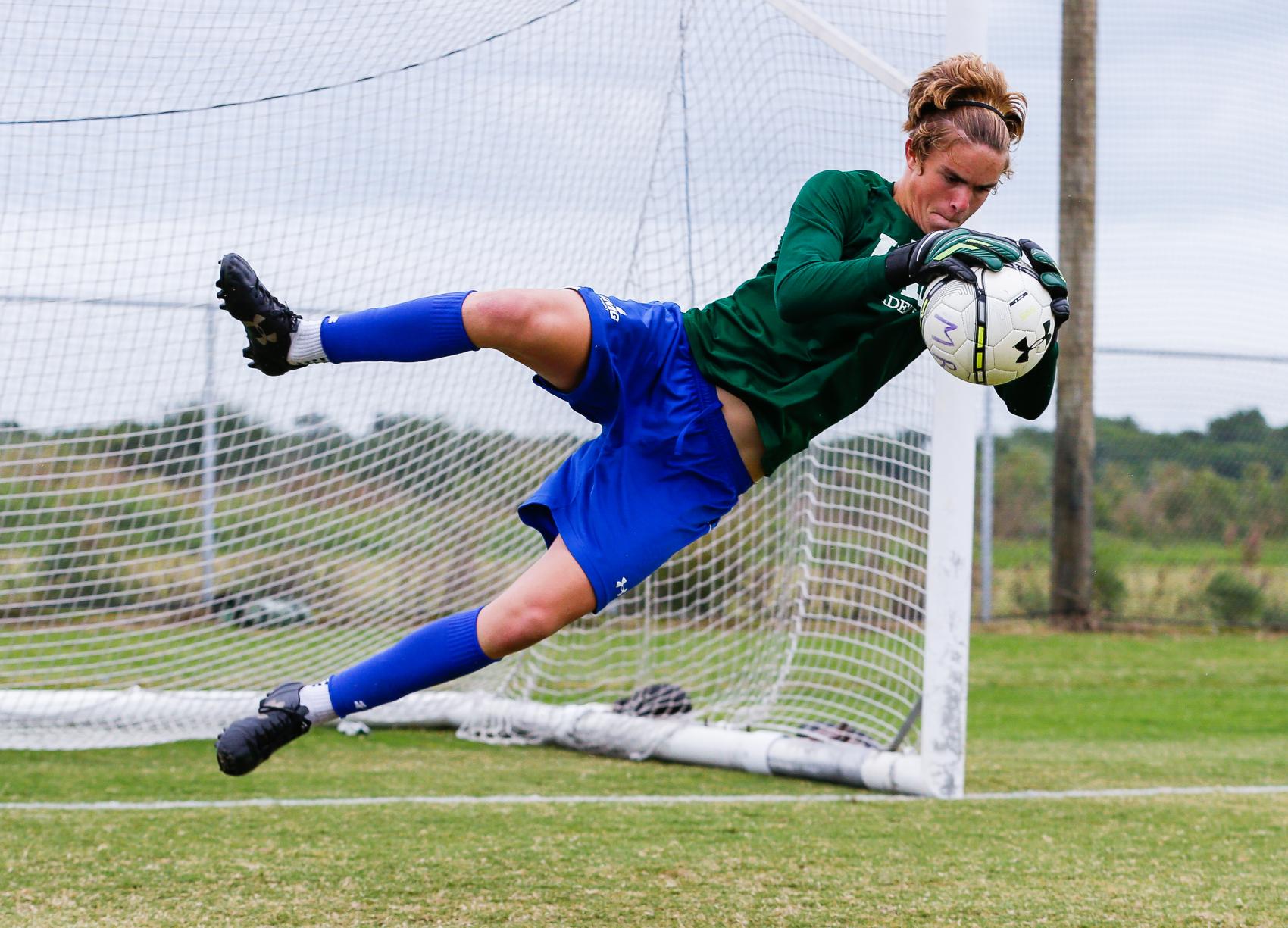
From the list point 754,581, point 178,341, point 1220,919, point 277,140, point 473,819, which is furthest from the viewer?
point 754,581

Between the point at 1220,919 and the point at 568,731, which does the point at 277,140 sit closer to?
the point at 568,731

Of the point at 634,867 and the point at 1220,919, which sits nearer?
the point at 1220,919

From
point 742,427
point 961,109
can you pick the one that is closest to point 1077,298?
point 961,109

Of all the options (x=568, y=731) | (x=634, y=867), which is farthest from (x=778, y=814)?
(x=568, y=731)

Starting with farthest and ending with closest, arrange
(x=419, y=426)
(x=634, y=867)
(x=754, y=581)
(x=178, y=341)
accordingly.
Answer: (x=754, y=581) → (x=419, y=426) → (x=178, y=341) → (x=634, y=867)

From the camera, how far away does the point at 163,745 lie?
595 cm

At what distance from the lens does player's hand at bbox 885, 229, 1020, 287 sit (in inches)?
102

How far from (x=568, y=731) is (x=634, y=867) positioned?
2.17 metres

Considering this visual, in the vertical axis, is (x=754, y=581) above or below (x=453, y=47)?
below

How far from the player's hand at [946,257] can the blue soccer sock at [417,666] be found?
4.03ft

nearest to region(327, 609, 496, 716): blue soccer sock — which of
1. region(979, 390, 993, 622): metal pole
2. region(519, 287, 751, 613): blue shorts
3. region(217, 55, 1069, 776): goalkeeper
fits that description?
region(217, 55, 1069, 776): goalkeeper

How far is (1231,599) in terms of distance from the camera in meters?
10.9

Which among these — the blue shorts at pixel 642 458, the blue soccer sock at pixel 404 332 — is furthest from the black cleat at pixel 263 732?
the blue soccer sock at pixel 404 332

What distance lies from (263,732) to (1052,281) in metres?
2.00
